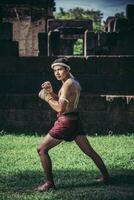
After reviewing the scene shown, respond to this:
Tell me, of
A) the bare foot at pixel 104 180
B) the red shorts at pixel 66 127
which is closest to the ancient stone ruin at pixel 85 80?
the bare foot at pixel 104 180

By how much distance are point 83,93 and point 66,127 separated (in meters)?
5.86

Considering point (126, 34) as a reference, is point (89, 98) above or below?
below

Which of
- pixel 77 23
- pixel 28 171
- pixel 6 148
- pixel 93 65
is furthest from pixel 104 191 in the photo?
pixel 77 23

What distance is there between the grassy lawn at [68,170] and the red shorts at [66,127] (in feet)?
2.56

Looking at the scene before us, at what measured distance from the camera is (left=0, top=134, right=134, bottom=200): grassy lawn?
609cm

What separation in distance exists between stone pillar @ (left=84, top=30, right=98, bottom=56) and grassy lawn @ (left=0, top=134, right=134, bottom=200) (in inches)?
158

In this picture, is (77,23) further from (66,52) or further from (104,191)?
(104,191)

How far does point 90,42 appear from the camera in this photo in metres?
13.7

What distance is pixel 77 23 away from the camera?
103ft

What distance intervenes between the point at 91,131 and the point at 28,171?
4.18m

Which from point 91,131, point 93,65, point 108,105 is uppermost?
point 93,65

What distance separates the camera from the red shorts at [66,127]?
623 centimetres

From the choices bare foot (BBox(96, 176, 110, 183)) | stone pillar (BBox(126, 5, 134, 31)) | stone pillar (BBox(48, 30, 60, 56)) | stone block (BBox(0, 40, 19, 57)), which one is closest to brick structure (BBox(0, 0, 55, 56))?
stone pillar (BBox(48, 30, 60, 56))

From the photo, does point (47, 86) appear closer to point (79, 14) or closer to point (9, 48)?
point (9, 48)
